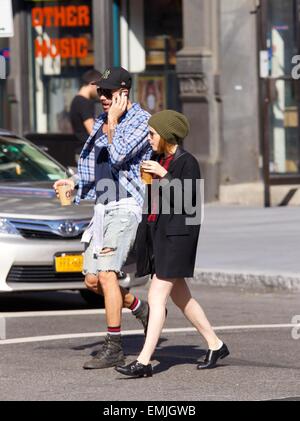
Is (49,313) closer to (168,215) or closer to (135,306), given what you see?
(135,306)

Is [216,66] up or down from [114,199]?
up

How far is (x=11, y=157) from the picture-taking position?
1358cm

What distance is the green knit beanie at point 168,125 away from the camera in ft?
29.6

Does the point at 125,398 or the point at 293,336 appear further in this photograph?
the point at 293,336

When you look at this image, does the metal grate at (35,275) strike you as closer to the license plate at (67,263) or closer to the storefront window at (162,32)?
the license plate at (67,263)

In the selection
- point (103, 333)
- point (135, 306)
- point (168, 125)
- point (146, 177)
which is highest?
point (168, 125)

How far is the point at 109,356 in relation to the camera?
30.6 ft

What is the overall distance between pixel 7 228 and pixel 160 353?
7.95 feet

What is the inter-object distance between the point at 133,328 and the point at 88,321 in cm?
54

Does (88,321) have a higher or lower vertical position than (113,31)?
lower

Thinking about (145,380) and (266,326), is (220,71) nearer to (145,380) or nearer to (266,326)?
(266,326)

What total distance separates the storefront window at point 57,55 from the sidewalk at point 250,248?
4.26 metres

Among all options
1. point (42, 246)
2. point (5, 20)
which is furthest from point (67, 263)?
point (5, 20)
